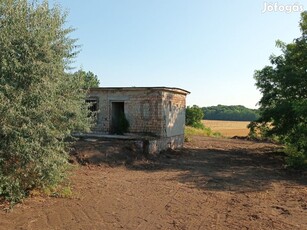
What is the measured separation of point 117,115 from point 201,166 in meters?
7.73

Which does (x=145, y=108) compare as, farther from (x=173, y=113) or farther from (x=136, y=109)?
(x=173, y=113)

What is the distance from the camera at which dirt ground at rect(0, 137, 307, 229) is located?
749 cm

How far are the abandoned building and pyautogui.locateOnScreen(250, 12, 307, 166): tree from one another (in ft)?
17.6

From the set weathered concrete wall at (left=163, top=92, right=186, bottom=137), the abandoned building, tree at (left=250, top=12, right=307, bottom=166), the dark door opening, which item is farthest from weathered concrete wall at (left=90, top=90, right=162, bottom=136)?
tree at (left=250, top=12, right=307, bottom=166)

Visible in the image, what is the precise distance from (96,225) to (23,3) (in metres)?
5.77

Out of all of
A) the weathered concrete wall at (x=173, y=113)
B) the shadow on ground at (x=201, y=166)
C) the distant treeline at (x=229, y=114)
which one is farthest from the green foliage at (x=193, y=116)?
the distant treeline at (x=229, y=114)

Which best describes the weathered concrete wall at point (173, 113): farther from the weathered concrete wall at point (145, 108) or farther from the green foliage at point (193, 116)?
the green foliage at point (193, 116)

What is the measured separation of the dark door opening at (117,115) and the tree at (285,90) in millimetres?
8402

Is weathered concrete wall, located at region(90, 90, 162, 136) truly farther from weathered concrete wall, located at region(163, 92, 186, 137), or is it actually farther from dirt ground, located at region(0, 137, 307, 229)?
dirt ground, located at region(0, 137, 307, 229)

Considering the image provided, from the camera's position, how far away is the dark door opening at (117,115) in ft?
68.7

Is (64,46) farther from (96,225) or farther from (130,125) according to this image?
(130,125)

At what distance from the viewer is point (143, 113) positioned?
20156 millimetres

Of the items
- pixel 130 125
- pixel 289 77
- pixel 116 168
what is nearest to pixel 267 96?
pixel 289 77

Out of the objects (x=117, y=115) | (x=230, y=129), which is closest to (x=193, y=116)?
(x=230, y=129)
